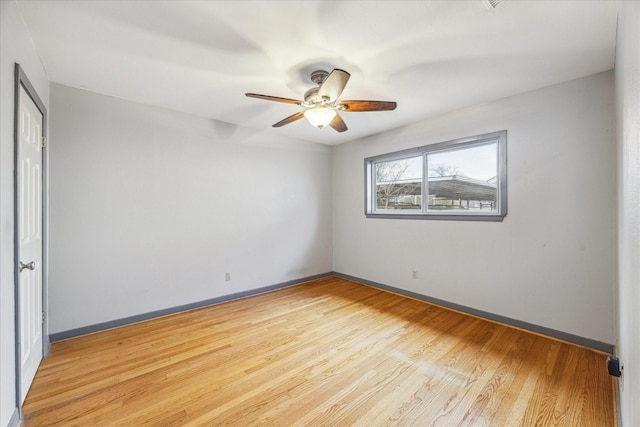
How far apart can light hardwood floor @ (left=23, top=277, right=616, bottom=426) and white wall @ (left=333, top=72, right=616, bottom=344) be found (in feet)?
1.12

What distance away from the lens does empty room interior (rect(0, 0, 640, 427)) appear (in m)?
1.56

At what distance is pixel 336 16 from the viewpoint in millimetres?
1595

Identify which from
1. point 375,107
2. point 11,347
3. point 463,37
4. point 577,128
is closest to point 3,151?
point 11,347

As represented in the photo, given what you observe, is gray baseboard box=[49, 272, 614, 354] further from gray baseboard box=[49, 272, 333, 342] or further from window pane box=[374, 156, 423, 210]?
window pane box=[374, 156, 423, 210]

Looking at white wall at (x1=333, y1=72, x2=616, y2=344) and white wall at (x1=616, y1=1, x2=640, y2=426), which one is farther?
white wall at (x1=333, y1=72, x2=616, y2=344)

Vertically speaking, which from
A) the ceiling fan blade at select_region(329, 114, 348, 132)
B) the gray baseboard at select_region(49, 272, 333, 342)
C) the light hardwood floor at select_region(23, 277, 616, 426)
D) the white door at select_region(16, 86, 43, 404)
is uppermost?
the ceiling fan blade at select_region(329, 114, 348, 132)

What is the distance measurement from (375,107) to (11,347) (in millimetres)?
2915

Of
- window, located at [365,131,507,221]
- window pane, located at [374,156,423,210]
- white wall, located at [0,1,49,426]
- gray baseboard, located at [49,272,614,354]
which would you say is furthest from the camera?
window pane, located at [374,156,423,210]

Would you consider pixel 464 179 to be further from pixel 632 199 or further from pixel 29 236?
pixel 29 236

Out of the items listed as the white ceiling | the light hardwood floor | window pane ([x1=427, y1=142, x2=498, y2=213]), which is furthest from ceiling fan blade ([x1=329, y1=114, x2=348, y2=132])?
the light hardwood floor

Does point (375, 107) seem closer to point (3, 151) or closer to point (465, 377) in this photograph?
point (465, 377)

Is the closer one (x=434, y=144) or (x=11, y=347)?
(x=11, y=347)

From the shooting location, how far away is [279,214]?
13.5ft

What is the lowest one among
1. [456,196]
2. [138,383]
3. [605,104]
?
[138,383]
